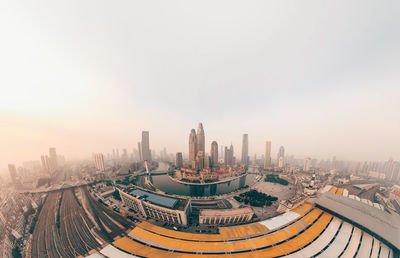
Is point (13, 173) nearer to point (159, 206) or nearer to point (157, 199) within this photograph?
point (157, 199)

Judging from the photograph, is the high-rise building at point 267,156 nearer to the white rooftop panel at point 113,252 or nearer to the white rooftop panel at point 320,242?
the white rooftop panel at point 320,242

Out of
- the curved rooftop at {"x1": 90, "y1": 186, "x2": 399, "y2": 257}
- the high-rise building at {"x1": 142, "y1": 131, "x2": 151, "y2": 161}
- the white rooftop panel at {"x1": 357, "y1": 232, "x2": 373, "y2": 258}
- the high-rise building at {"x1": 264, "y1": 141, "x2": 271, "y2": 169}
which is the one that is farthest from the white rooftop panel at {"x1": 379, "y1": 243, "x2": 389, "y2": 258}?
the high-rise building at {"x1": 142, "y1": 131, "x2": 151, "y2": 161}

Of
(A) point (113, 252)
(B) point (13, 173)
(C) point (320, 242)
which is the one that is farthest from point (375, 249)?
(B) point (13, 173)

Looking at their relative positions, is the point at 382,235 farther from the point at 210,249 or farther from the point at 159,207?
the point at 159,207

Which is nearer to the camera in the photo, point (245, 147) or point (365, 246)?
point (365, 246)

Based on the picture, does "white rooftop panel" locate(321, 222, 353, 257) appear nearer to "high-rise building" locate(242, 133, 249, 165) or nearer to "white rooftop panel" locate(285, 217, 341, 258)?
"white rooftop panel" locate(285, 217, 341, 258)

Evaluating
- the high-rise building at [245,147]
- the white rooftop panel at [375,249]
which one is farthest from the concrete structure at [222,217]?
the high-rise building at [245,147]
